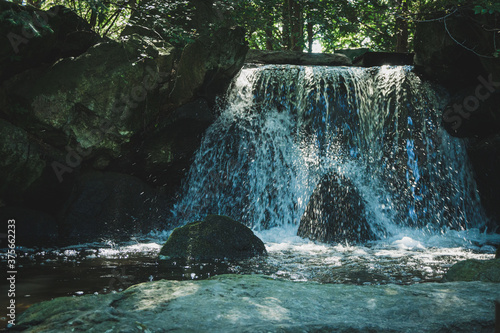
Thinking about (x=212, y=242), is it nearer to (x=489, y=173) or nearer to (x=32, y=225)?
(x=32, y=225)

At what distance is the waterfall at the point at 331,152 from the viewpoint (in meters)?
9.82

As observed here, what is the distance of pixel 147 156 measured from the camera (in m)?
10.0

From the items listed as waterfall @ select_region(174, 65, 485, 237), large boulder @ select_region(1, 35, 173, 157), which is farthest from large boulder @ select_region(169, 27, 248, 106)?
waterfall @ select_region(174, 65, 485, 237)

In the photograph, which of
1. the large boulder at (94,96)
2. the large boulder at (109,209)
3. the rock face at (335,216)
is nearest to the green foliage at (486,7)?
the rock face at (335,216)

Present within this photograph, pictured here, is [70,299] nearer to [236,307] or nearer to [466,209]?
[236,307]

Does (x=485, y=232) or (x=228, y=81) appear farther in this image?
(x=228, y=81)

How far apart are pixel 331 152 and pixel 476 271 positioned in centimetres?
649

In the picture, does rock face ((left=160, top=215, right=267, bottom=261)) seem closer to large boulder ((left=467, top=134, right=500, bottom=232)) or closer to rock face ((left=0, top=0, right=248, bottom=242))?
rock face ((left=0, top=0, right=248, bottom=242))

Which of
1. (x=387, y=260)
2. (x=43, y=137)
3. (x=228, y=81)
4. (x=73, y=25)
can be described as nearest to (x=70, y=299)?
(x=387, y=260)

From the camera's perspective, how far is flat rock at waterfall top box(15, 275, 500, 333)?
227 cm

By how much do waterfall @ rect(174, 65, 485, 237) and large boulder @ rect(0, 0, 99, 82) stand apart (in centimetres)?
383

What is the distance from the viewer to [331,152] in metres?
10.6

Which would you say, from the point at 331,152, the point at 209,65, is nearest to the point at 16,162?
the point at 209,65

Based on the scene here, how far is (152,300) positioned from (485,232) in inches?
364
